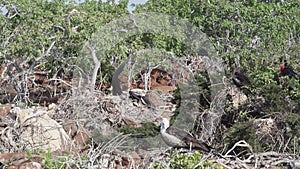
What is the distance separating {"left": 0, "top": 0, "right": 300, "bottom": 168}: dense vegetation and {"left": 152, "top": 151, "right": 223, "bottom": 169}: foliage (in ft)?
10.1

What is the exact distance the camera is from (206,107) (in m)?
13.2

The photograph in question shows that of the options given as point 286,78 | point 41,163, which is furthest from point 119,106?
point 41,163

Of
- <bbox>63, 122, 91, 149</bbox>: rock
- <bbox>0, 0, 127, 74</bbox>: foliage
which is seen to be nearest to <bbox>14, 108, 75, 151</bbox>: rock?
<bbox>63, 122, 91, 149</bbox>: rock

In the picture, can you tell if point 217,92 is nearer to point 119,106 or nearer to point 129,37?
point 119,106

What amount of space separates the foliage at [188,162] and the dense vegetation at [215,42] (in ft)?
10.1

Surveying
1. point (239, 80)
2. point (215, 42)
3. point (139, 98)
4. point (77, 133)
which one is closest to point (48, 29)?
point (139, 98)

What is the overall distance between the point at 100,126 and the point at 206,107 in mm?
2278

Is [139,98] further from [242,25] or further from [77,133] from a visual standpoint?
[77,133]

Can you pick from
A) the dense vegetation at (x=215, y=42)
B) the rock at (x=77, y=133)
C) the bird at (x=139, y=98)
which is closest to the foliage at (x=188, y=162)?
the dense vegetation at (x=215, y=42)

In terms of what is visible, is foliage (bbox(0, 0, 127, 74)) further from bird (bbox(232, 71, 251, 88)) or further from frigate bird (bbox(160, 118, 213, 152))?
frigate bird (bbox(160, 118, 213, 152))

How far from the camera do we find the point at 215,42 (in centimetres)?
1906

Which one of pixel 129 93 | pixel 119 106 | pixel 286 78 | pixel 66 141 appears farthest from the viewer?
pixel 129 93

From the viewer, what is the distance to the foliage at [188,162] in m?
8.06

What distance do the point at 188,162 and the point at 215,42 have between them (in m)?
11.3
